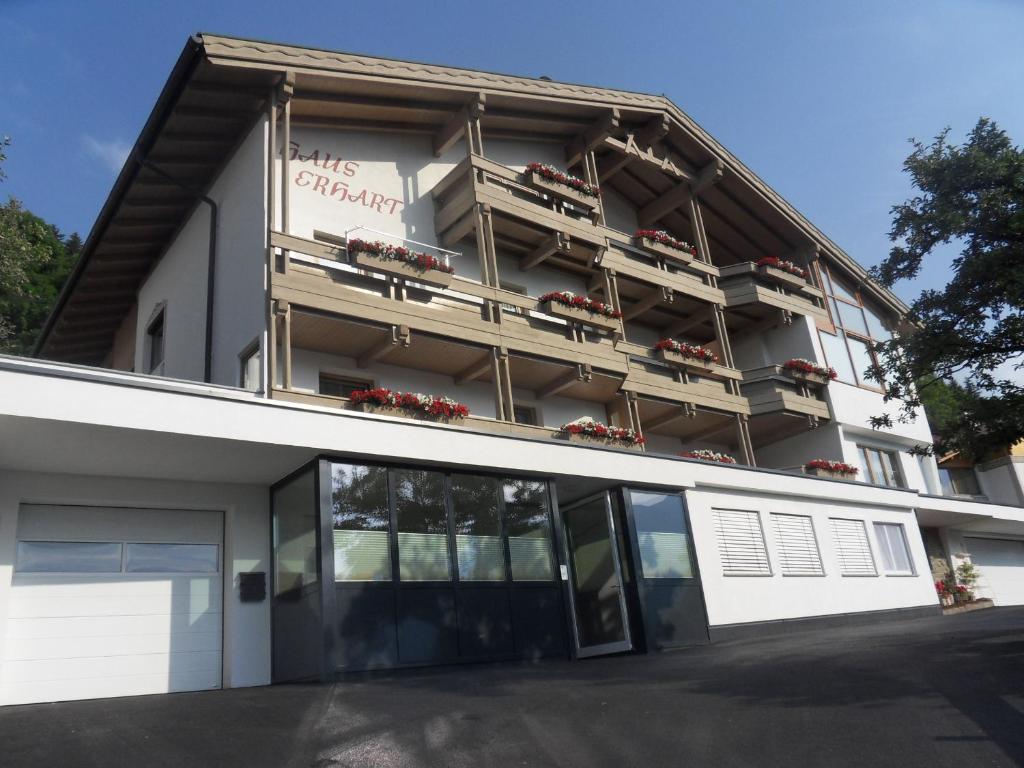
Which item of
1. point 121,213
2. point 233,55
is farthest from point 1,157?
point 233,55

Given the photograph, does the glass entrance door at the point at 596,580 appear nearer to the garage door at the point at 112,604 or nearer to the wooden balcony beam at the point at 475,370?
the wooden balcony beam at the point at 475,370

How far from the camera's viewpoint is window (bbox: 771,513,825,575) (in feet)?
64.5

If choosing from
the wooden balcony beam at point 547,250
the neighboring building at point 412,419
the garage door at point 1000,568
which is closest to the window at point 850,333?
the neighboring building at point 412,419

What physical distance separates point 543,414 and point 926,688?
36.4 ft

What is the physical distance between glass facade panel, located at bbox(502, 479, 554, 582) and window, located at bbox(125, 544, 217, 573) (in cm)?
464

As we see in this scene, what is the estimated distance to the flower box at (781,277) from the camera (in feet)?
80.8

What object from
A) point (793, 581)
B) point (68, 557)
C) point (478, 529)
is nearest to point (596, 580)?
point (478, 529)

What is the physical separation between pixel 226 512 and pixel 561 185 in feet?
33.3

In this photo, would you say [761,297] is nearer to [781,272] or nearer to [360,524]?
[781,272]

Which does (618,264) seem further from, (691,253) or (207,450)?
(207,450)

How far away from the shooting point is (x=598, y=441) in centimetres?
1761

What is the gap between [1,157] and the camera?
75.0 feet

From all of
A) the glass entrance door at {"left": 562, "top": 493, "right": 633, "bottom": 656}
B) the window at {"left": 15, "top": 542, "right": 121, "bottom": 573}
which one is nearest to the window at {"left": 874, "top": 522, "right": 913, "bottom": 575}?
the glass entrance door at {"left": 562, "top": 493, "right": 633, "bottom": 656}

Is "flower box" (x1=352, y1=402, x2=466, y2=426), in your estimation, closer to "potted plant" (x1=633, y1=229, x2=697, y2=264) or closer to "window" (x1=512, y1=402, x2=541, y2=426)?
"window" (x1=512, y1=402, x2=541, y2=426)
